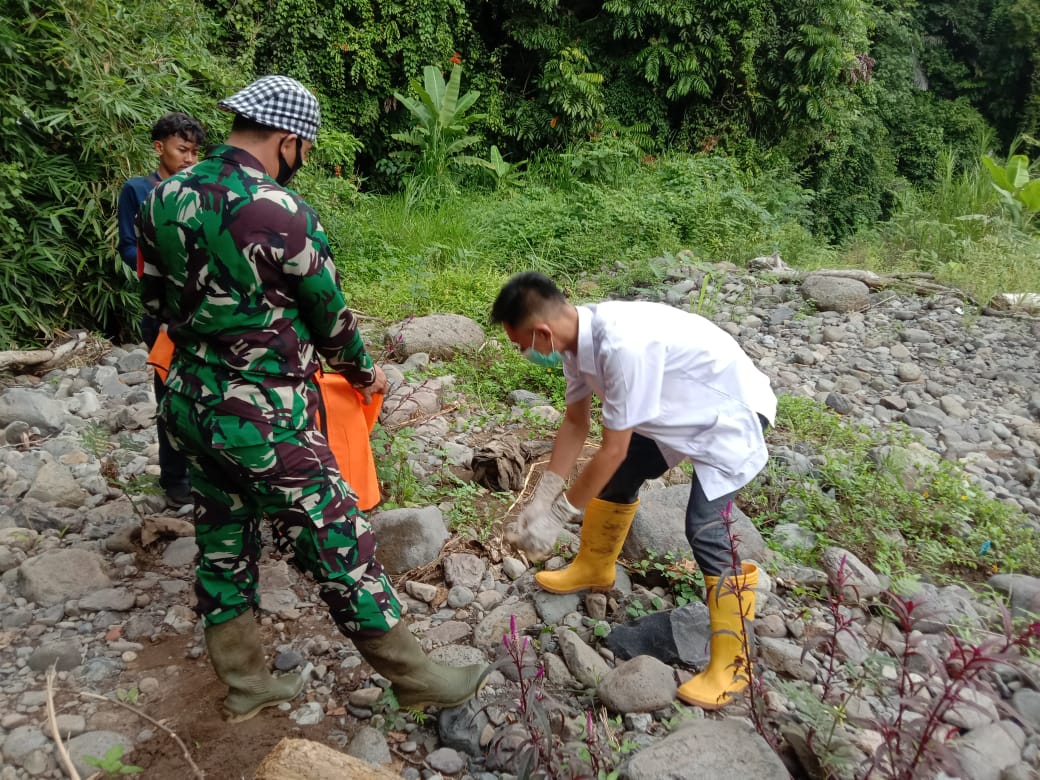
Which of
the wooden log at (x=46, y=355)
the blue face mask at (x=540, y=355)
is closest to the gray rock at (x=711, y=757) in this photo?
the blue face mask at (x=540, y=355)

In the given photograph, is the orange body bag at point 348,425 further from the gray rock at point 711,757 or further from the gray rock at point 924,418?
the gray rock at point 924,418

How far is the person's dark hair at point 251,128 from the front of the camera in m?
1.94

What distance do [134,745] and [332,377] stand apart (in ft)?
3.98

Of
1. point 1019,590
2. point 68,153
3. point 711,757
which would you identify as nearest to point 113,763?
point 711,757

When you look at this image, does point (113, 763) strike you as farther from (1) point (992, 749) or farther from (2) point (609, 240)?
(2) point (609, 240)

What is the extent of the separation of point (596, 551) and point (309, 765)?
1334 mm

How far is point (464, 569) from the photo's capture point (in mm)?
3031

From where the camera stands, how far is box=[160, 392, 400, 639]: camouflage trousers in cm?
194

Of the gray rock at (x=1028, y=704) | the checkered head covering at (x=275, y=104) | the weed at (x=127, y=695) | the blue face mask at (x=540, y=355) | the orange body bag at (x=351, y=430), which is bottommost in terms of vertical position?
the gray rock at (x=1028, y=704)

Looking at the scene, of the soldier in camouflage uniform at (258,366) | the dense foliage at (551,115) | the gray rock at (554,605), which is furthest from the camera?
A: the dense foliage at (551,115)

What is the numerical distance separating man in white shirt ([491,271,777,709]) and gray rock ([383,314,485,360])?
9.11 feet

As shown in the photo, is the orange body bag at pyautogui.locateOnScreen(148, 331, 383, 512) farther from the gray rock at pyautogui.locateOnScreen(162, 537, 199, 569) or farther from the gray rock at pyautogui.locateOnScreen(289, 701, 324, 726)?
the gray rock at pyautogui.locateOnScreen(162, 537, 199, 569)

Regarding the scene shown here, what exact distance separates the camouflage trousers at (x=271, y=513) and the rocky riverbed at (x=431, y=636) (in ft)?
1.37

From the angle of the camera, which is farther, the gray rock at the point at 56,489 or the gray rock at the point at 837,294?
the gray rock at the point at 837,294
